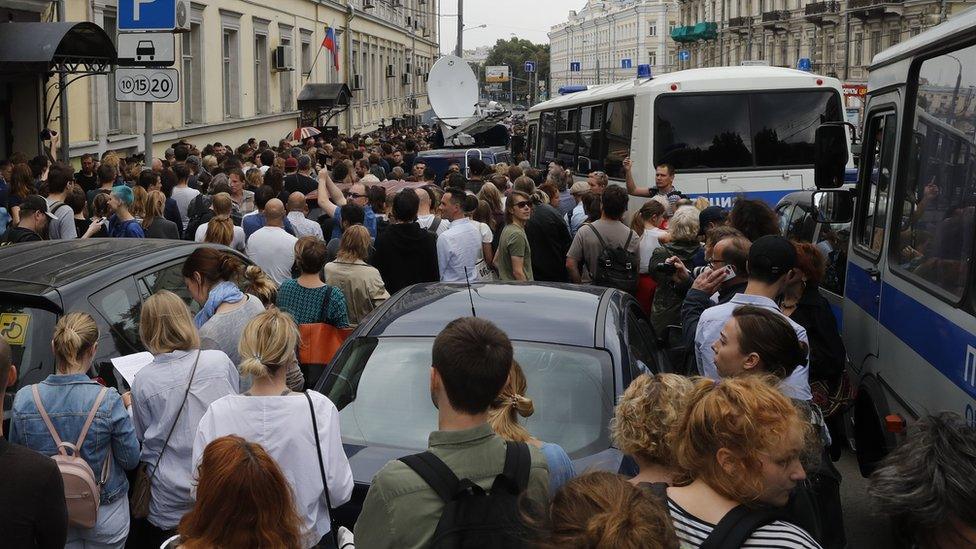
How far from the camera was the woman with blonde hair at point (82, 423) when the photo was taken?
4.22 m

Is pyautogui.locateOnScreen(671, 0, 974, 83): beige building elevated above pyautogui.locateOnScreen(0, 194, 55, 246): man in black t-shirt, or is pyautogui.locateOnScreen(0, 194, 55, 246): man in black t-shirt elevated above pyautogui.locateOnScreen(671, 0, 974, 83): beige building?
pyautogui.locateOnScreen(671, 0, 974, 83): beige building

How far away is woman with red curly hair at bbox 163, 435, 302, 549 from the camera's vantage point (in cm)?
282

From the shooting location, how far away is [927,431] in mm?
2562

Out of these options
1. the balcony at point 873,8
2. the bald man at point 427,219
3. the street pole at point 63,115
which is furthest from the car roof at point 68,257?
the balcony at point 873,8

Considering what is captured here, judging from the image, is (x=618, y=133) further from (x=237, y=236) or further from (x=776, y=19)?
(x=776, y=19)

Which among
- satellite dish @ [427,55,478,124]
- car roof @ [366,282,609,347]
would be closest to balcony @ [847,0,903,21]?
satellite dish @ [427,55,478,124]

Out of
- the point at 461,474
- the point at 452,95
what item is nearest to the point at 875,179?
the point at 461,474

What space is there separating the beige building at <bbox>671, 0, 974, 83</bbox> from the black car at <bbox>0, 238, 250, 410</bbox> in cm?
4330

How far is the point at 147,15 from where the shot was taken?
1104cm

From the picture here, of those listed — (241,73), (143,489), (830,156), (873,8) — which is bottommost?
(143,489)

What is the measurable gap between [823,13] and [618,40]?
77.0 m

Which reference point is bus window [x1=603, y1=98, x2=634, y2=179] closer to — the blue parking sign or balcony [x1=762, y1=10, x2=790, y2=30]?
the blue parking sign

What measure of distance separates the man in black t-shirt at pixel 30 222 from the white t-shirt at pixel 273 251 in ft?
5.26

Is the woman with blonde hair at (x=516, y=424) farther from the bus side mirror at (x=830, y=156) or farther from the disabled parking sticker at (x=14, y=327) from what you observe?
the bus side mirror at (x=830, y=156)
